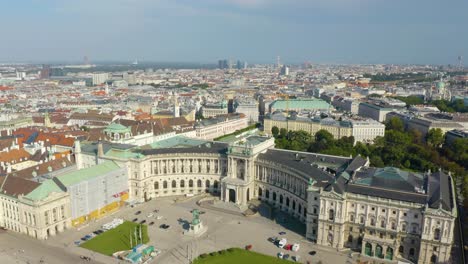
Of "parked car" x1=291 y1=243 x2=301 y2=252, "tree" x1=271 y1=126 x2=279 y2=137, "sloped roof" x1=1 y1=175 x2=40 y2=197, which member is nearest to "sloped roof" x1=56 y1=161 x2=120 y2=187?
"sloped roof" x1=1 y1=175 x2=40 y2=197

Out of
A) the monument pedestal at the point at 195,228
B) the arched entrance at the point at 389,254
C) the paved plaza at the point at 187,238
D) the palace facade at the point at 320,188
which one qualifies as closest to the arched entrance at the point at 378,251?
the palace facade at the point at 320,188

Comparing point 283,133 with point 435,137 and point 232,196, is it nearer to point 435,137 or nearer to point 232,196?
point 435,137

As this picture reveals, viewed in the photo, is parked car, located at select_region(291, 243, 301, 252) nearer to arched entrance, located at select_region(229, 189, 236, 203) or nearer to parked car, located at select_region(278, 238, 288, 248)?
parked car, located at select_region(278, 238, 288, 248)

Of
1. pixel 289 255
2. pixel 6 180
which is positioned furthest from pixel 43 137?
pixel 289 255

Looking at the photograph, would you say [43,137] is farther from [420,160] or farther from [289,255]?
[420,160]

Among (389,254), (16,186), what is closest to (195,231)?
(389,254)

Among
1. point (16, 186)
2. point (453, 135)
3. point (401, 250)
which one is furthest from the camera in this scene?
point (453, 135)
